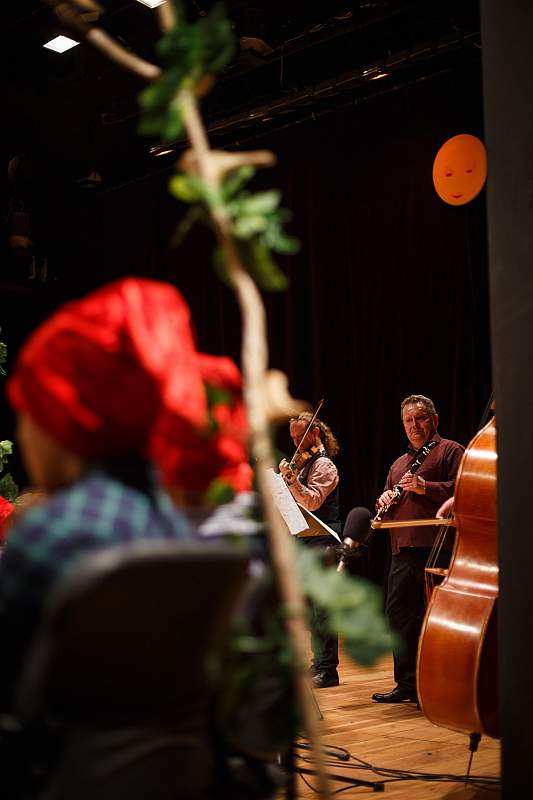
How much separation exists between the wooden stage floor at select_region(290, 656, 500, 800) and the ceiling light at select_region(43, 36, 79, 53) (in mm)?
4419

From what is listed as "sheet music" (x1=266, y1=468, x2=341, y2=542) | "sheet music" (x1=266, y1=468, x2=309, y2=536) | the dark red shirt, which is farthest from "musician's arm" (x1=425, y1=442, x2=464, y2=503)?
"sheet music" (x1=266, y1=468, x2=309, y2=536)

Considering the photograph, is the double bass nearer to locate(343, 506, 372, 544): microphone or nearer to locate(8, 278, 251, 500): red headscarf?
locate(343, 506, 372, 544): microphone

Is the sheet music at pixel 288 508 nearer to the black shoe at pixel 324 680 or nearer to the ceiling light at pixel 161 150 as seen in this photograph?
the black shoe at pixel 324 680

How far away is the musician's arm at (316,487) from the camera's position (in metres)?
5.11

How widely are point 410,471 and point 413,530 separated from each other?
333 millimetres

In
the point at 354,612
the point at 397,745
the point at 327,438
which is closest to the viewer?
the point at 354,612

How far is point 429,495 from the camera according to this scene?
184 inches

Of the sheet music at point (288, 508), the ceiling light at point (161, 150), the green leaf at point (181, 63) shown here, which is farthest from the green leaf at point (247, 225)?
the ceiling light at point (161, 150)

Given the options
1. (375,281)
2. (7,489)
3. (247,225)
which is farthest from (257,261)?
(375,281)

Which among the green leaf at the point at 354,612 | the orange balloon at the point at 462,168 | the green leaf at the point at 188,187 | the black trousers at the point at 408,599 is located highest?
the orange balloon at the point at 462,168

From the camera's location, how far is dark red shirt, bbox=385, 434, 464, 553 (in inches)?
184

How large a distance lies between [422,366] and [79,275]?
3.98 meters

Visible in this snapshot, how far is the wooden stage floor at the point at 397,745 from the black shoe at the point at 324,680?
6 centimetres

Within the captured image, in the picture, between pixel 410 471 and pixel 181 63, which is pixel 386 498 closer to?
pixel 410 471
